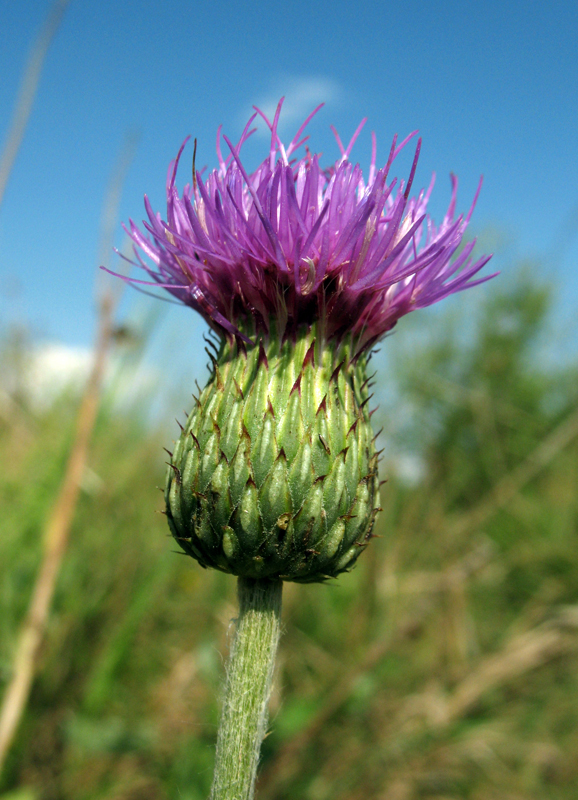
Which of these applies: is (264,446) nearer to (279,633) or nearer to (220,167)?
(279,633)

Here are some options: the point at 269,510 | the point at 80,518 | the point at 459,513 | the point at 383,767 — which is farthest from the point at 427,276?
the point at 459,513

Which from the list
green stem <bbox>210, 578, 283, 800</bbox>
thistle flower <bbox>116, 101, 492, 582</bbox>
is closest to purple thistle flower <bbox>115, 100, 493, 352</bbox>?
thistle flower <bbox>116, 101, 492, 582</bbox>

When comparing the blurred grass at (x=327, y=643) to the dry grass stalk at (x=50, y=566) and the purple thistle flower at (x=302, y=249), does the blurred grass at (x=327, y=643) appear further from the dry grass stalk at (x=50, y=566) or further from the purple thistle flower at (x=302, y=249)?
the purple thistle flower at (x=302, y=249)

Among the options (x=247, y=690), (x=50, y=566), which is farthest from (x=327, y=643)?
(x=247, y=690)

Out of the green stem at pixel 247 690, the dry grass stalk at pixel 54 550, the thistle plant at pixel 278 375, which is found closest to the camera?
the green stem at pixel 247 690

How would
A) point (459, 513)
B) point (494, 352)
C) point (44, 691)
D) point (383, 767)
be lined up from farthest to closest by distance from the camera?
point (494, 352), point (459, 513), point (383, 767), point (44, 691)

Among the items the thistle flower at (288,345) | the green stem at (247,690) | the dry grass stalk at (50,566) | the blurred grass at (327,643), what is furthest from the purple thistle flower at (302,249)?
the blurred grass at (327,643)
